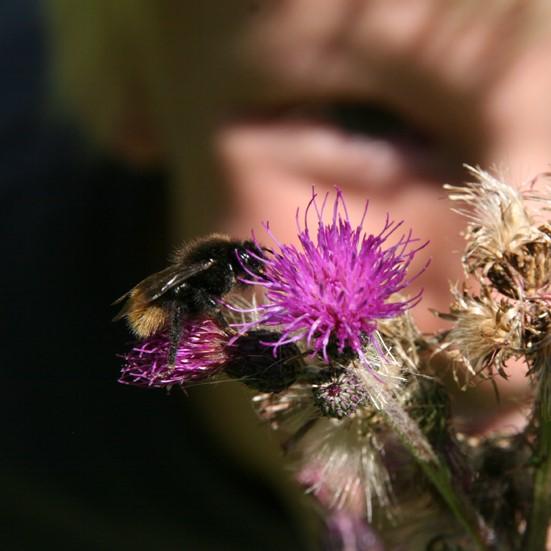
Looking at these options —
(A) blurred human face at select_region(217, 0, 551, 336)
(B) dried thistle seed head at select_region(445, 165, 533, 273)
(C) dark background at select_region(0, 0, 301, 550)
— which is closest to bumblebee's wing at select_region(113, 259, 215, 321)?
(B) dried thistle seed head at select_region(445, 165, 533, 273)

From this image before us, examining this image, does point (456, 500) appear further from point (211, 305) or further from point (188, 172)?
point (188, 172)

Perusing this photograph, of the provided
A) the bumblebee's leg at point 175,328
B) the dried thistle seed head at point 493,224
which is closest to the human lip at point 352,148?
the dried thistle seed head at point 493,224

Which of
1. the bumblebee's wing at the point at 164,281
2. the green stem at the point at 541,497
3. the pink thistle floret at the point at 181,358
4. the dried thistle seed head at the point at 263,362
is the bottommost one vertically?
the green stem at the point at 541,497

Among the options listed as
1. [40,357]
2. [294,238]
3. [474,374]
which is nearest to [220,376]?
[474,374]

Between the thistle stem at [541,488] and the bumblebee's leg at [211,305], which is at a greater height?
the bumblebee's leg at [211,305]

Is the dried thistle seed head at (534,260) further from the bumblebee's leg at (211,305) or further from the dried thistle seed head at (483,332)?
the bumblebee's leg at (211,305)

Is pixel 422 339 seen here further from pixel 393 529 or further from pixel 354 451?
pixel 393 529

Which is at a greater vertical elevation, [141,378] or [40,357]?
[40,357]

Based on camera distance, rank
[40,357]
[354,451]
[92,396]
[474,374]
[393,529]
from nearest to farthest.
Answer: [474,374] → [354,451] → [393,529] → [92,396] → [40,357]
